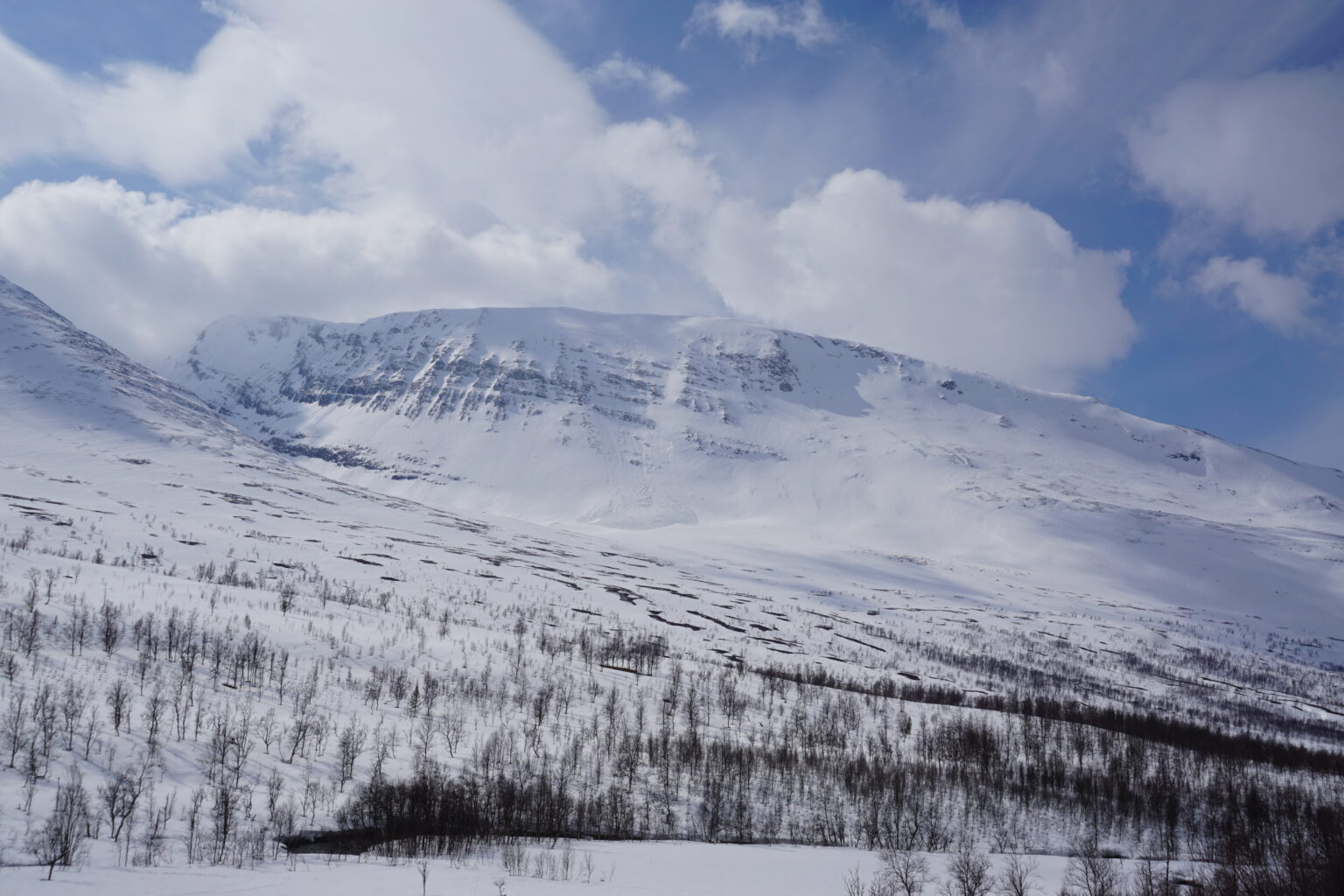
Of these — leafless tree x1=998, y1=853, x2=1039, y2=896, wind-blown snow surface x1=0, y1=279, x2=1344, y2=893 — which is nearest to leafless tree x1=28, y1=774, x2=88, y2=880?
wind-blown snow surface x1=0, y1=279, x2=1344, y2=893

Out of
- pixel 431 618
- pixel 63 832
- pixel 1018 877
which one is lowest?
pixel 1018 877

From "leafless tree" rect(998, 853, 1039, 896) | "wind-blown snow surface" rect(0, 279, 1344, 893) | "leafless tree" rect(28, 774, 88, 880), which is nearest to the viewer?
"leafless tree" rect(28, 774, 88, 880)

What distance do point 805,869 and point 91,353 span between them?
9585 inches

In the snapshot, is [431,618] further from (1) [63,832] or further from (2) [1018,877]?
(2) [1018,877]

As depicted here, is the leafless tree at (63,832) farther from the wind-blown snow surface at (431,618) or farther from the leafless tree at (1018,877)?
the leafless tree at (1018,877)

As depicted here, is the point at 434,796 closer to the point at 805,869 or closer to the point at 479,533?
the point at 805,869

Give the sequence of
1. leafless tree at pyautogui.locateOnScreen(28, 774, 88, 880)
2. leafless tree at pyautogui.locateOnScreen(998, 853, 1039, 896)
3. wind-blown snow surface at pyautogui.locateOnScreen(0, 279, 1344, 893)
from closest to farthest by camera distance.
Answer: leafless tree at pyautogui.locateOnScreen(28, 774, 88, 880), leafless tree at pyautogui.locateOnScreen(998, 853, 1039, 896), wind-blown snow surface at pyautogui.locateOnScreen(0, 279, 1344, 893)

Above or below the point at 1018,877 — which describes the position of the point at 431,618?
above

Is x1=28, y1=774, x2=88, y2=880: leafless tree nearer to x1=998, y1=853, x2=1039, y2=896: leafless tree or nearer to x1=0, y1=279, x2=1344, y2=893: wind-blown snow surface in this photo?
x1=0, y1=279, x2=1344, y2=893: wind-blown snow surface

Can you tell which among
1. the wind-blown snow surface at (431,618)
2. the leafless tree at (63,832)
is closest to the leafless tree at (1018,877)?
the wind-blown snow surface at (431,618)

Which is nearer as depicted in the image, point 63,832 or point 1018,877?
point 63,832

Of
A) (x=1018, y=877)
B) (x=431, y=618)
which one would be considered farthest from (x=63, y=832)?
(x=431, y=618)

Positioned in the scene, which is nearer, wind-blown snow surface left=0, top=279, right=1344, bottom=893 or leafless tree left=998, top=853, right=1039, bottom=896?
leafless tree left=998, top=853, right=1039, bottom=896

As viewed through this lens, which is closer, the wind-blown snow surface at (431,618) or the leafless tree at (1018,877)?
the leafless tree at (1018,877)
